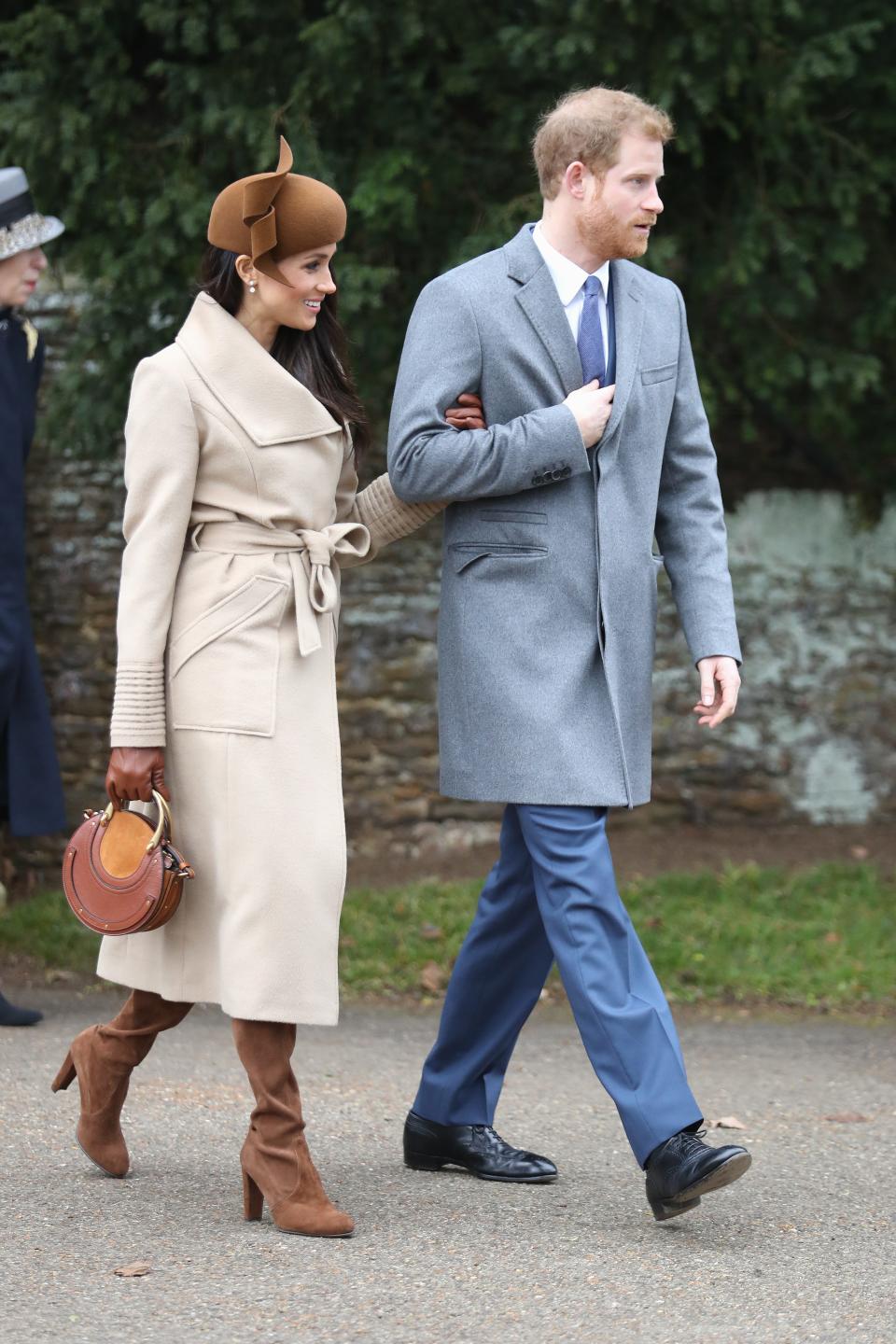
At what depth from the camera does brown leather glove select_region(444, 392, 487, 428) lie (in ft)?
12.2

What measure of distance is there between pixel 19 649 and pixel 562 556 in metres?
2.53

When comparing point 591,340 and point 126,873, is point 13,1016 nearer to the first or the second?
point 126,873

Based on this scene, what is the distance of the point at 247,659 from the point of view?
3549 millimetres

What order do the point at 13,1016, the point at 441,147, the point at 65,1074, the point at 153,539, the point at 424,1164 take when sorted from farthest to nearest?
the point at 441,147
the point at 13,1016
the point at 424,1164
the point at 65,1074
the point at 153,539

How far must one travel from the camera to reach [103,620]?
8.41 metres

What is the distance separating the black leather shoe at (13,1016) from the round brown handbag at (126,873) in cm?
217

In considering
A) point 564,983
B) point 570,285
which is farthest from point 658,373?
point 564,983

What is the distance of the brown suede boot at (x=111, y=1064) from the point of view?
3.78 metres

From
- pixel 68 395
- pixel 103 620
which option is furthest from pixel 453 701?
pixel 103 620

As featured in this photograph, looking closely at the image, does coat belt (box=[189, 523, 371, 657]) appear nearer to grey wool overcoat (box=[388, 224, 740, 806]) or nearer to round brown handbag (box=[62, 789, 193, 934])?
grey wool overcoat (box=[388, 224, 740, 806])

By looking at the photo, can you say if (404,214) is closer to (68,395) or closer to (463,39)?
(463,39)


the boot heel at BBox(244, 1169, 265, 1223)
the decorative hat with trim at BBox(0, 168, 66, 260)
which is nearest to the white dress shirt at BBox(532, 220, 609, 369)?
the boot heel at BBox(244, 1169, 265, 1223)

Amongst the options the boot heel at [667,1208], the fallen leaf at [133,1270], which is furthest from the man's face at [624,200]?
the fallen leaf at [133,1270]

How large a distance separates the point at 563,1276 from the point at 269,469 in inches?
62.3
